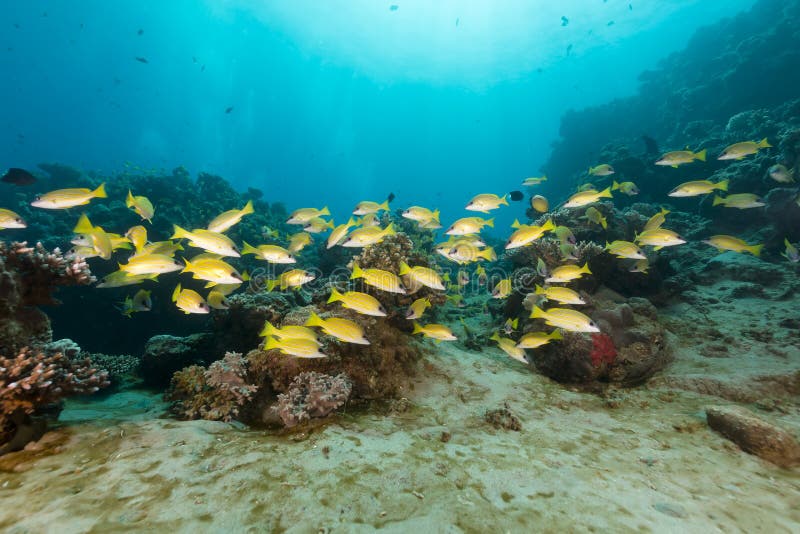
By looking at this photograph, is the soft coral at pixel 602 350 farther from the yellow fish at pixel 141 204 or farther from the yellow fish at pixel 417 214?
the yellow fish at pixel 141 204

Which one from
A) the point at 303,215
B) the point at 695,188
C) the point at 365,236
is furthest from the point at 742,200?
the point at 303,215

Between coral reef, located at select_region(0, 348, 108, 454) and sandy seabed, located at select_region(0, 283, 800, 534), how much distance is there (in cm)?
24

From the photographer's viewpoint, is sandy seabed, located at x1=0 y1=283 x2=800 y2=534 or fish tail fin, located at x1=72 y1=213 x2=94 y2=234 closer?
sandy seabed, located at x1=0 y1=283 x2=800 y2=534

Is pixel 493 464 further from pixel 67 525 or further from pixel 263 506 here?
pixel 67 525

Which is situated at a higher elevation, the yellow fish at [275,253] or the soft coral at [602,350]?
the yellow fish at [275,253]

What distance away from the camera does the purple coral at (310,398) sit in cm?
404

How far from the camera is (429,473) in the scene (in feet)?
10.3

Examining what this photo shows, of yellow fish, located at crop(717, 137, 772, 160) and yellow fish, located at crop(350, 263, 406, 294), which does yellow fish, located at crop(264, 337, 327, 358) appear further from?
yellow fish, located at crop(717, 137, 772, 160)

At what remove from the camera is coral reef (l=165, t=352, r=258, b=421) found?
4.37 metres

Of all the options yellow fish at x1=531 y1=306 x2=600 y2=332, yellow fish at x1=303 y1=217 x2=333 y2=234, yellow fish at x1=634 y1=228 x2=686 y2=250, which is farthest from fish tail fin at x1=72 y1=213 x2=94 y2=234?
yellow fish at x1=634 y1=228 x2=686 y2=250

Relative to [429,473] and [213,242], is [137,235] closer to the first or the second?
[213,242]

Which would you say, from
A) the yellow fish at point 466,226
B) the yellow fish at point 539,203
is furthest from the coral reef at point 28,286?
the yellow fish at point 539,203

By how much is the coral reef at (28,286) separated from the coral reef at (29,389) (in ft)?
1.61

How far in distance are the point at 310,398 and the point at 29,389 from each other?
2777 mm
